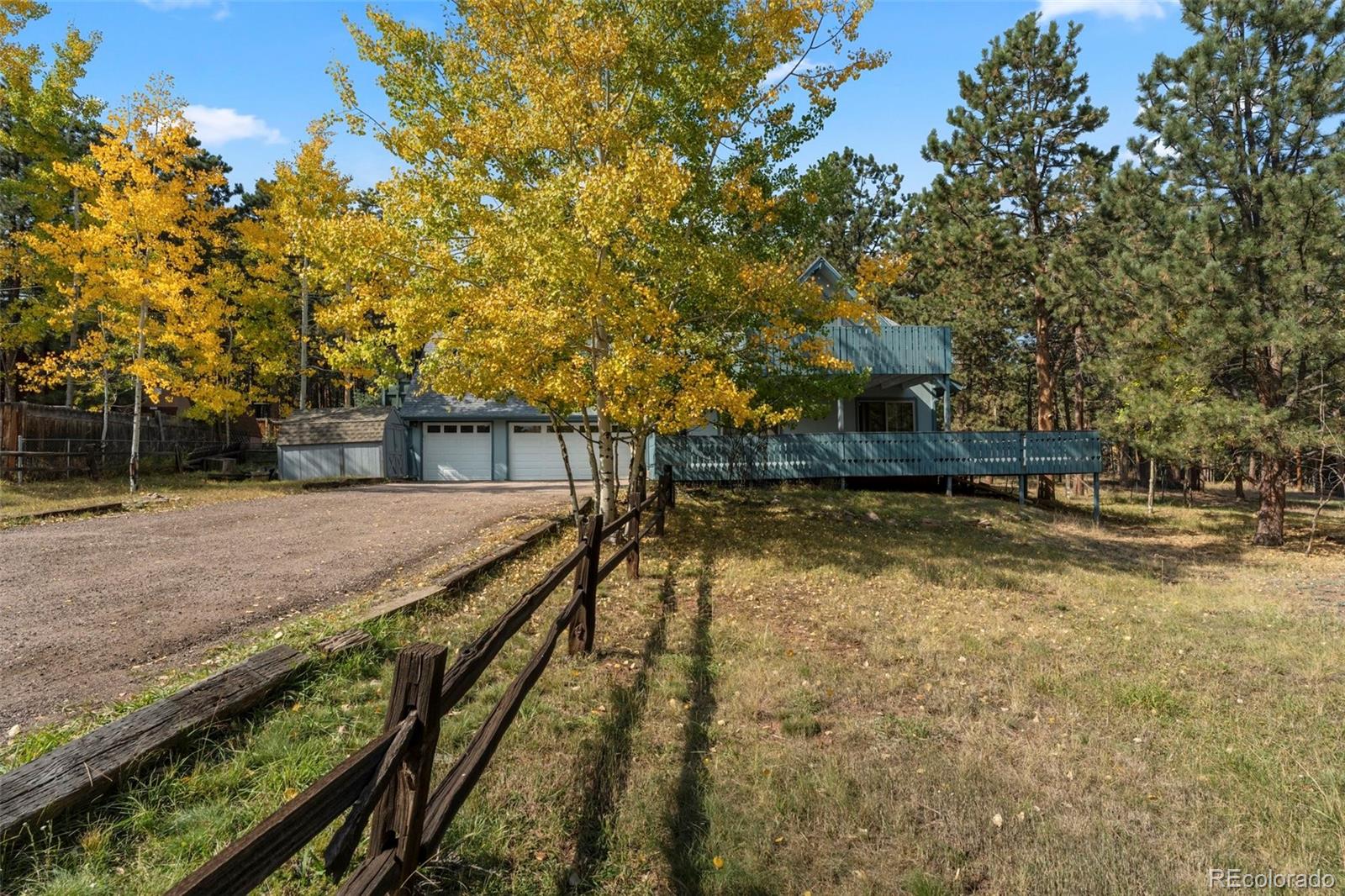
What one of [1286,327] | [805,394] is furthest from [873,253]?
[805,394]

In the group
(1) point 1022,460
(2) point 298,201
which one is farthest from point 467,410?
(1) point 1022,460

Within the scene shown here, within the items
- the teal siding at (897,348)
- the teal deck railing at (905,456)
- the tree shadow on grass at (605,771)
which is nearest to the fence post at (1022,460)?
the teal deck railing at (905,456)

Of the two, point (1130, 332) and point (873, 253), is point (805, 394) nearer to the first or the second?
point (1130, 332)

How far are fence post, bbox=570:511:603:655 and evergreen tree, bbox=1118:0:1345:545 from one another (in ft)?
48.0

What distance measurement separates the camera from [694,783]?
432 cm

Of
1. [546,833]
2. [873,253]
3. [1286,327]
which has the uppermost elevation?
[873,253]

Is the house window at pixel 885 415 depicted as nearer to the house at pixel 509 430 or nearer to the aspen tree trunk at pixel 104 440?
the house at pixel 509 430

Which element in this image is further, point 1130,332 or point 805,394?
point 1130,332

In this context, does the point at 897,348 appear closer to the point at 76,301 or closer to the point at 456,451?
the point at 456,451

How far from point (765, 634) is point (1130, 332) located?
1405 centimetres

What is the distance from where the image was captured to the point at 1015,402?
42781mm

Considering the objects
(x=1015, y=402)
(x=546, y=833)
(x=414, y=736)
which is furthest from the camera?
(x=1015, y=402)

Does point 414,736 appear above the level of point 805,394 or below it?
below

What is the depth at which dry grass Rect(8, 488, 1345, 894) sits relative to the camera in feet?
11.4
